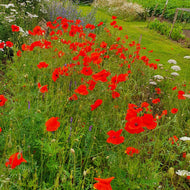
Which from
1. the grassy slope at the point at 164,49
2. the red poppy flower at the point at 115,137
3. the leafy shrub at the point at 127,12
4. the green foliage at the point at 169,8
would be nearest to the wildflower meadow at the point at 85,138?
the red poppy flower at the point at 115,137

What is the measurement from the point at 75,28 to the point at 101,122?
5.05 feet

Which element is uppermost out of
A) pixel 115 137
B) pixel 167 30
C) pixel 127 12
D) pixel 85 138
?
pixel 127 12

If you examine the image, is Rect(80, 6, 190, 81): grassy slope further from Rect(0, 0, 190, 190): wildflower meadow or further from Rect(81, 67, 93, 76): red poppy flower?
Rect(81, 67, 93, 76): red poppy flower

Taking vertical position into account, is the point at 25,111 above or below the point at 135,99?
above

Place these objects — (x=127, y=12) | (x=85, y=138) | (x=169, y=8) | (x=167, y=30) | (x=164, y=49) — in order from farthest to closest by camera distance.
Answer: (x=169, y=8), (x=127, y=12), (x=167, y=30), (x=164, y=49), (x=85, y=138)

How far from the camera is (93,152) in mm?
1950

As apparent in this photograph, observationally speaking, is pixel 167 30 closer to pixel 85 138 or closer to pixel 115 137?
pixel 85 138

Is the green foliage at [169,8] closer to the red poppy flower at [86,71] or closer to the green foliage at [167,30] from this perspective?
the green foliage at [167,30]

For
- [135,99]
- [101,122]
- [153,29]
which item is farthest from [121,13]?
[101,122]

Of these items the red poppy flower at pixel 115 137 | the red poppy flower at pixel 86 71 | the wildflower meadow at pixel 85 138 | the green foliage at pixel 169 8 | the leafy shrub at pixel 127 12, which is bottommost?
the wildflower meadow at pixel 85 138

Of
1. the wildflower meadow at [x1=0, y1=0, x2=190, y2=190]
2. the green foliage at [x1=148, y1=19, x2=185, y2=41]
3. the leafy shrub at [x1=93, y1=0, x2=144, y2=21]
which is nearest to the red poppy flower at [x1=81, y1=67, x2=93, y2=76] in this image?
the wildflower meadow at [x1=0, y1=0, x2=190, y2=190]

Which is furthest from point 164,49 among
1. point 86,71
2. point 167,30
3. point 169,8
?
point 169,8

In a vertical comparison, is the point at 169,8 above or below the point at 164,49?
above

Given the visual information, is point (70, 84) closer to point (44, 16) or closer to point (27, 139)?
point (27, 139)
